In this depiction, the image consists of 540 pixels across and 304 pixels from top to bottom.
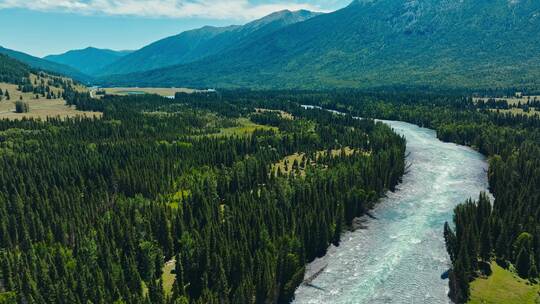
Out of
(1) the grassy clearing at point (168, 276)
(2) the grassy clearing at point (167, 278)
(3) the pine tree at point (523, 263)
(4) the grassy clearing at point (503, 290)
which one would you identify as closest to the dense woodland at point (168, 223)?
(2) the grassy clearing at point (167, 278)

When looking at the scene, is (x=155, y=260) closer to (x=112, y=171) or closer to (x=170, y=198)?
(x=170, y=198)

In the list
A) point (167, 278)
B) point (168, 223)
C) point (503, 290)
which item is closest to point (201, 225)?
point (168, 223)

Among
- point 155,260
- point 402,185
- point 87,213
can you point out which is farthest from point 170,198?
point 402,185

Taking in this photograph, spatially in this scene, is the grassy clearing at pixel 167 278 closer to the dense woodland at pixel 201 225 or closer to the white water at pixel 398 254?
the dense woodland at pixel 201 225

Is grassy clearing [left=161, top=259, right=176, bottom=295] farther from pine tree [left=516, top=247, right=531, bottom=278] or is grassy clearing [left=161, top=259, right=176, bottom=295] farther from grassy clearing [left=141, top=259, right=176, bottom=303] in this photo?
pine tree [left=516, top=247, right=531, bottom=278]

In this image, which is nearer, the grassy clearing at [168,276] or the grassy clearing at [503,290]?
the grassy clearing at [503,290]

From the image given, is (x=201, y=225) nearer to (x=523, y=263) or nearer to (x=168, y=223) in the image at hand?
(x=168, y=223)

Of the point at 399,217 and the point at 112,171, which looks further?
the point at 112,171
